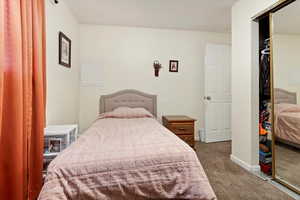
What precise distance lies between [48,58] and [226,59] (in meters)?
3.35

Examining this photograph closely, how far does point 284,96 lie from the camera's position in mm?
1905

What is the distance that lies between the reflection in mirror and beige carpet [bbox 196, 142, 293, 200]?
27 cm

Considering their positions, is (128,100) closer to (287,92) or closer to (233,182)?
(233,182)

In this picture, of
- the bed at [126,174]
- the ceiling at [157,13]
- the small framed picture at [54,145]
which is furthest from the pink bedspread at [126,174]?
the ceiling at [157,13]

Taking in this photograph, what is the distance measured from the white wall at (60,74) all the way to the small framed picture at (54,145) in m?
0.43

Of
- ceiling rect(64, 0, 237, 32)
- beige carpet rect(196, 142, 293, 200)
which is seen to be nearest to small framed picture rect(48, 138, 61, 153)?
beige carpet rect(196, 142, 293, 200)

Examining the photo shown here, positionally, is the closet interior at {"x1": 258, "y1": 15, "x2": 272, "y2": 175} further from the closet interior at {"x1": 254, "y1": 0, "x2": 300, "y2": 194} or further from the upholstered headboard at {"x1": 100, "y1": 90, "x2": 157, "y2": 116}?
the upholstered headboard at {"x1": 100, "y1": 90, "x2": 157, "y2": 116}

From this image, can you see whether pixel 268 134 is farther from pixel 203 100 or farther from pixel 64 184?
pixel 64 184

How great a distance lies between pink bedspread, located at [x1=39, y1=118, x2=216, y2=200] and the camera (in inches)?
41.7

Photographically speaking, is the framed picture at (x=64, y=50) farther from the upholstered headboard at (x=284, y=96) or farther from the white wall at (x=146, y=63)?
the upholstered headboard at (x=284, y=96)

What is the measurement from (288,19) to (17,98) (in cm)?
278

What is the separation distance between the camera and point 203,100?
373 cm

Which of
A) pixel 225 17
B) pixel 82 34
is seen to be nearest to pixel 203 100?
pixel 225 17

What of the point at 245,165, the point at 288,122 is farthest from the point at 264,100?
the point at 245,165
